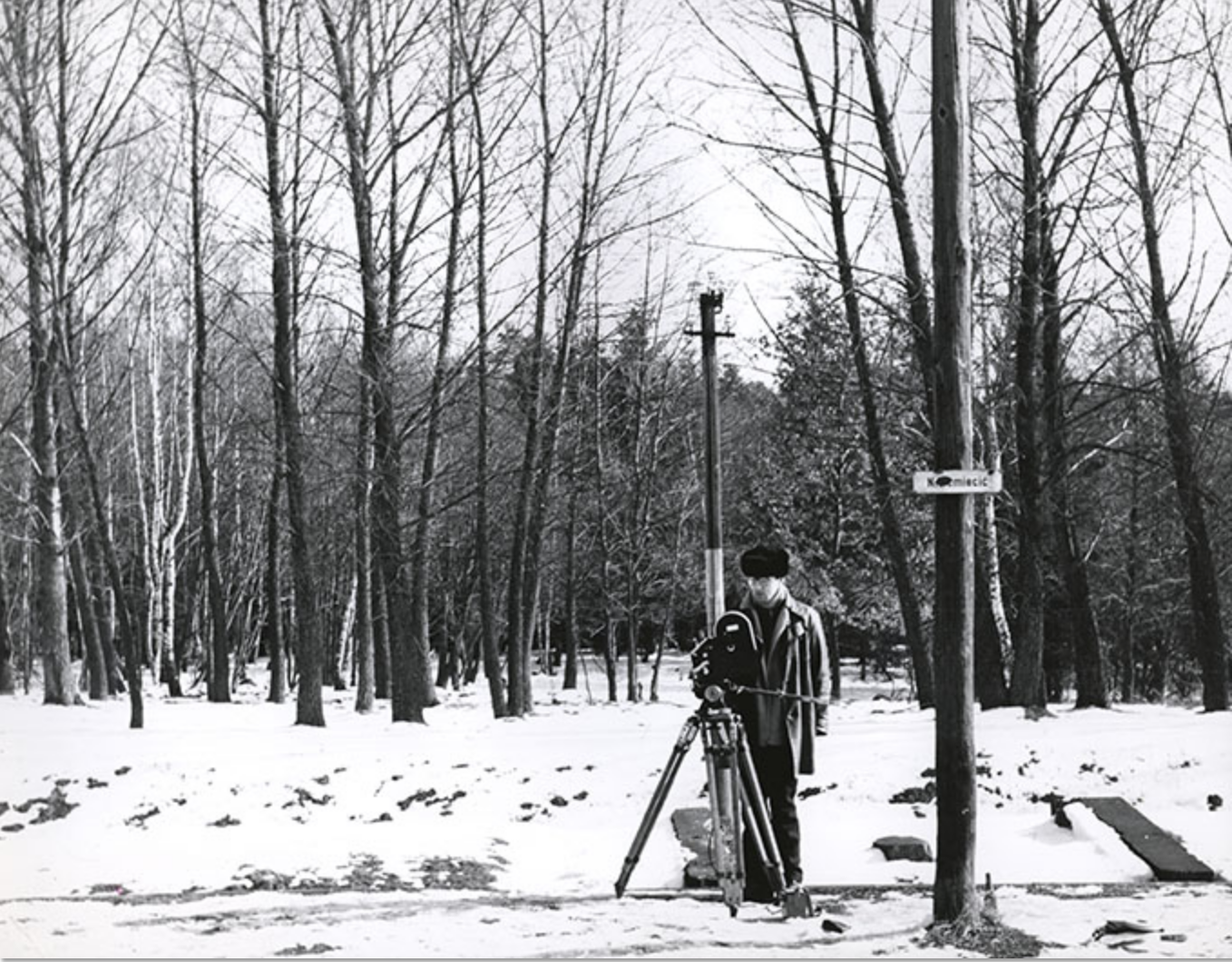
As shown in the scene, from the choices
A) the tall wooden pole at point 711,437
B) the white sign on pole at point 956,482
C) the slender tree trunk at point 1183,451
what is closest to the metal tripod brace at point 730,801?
the white sign on pole at point 956,482

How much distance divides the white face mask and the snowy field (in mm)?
1535

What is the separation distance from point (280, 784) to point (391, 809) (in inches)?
50.8

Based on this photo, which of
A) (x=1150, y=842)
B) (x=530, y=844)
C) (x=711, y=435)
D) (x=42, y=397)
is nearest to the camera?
(x=1150, y=842)

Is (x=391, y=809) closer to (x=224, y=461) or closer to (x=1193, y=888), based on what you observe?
(x=1193, y=888)

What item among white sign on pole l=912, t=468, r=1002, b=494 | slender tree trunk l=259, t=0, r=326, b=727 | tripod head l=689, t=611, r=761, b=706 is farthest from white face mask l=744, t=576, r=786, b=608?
slender tree trunk l=259, t=0, r=326, b=727

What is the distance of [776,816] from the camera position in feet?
22.7

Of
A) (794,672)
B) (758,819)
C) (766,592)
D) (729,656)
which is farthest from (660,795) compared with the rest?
(766,592)

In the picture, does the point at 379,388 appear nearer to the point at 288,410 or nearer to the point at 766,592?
the point at 288,410

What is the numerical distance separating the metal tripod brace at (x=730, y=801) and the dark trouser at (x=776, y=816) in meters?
0.23

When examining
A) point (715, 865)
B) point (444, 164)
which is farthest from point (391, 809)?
point (444, 164)

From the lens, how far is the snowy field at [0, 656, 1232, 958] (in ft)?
20.1

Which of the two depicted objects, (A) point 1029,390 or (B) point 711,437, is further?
(A) point 1029,390

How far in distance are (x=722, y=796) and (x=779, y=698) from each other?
0.59 m

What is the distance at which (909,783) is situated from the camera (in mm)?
10297
